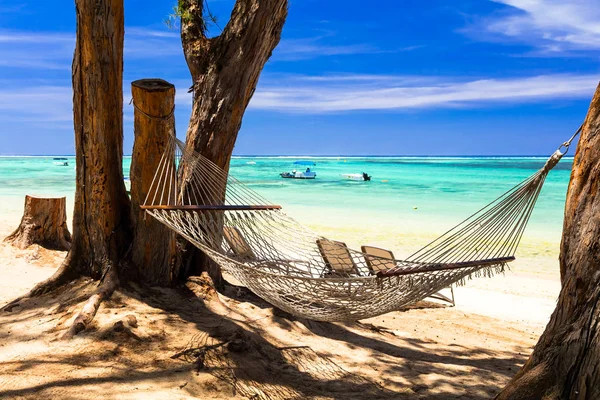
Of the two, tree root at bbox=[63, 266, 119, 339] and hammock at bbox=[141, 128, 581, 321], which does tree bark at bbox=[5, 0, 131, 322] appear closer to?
tree root at bbox=[63, 266, 119, 339]

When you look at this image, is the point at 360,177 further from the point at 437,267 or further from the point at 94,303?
the point at 437,267

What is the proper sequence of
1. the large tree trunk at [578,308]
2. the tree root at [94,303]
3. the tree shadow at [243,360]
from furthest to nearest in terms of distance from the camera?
the tree root at [94,303], the tree shadow at [243,360], the large tree trunk at [578,308]

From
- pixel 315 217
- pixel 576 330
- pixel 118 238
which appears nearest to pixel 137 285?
pixel 118 238

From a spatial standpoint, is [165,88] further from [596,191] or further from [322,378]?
[596,191]

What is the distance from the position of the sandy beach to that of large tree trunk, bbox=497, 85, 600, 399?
797 millimetres

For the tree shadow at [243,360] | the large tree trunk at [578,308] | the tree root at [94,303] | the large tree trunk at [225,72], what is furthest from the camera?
the large tree trunk at [225,72]

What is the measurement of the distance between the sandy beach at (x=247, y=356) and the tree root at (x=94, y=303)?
0.13 ft

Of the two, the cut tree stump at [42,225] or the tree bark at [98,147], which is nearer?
the tree bark at [98,147]

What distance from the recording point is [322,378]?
2.85 metres

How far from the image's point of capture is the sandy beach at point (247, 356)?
2334 millimetres

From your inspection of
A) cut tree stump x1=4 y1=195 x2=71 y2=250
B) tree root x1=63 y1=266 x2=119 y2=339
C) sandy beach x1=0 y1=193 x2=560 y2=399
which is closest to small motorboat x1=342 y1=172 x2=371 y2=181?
cut tree stump x1=4 y1=195 x2=71 y2=250

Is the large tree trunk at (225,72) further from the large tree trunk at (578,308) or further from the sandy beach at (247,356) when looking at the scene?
the large tree trunk at (578,308)

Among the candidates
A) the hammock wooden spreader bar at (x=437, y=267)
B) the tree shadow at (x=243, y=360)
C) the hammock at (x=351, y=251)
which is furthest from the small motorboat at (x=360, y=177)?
the hammock wooden spreader bar at (x=437, y=267)

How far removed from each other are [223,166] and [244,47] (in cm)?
76
